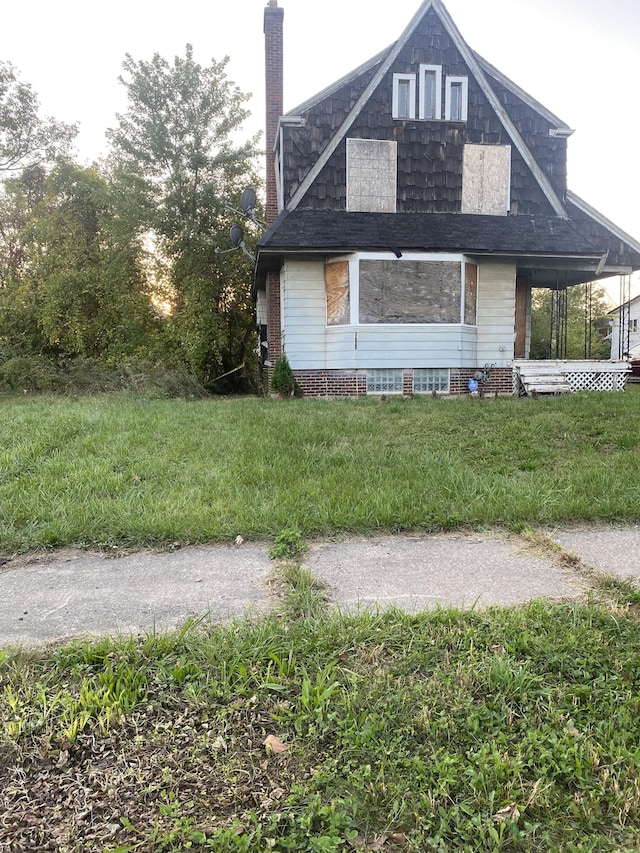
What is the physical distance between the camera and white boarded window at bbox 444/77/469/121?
12227 mm

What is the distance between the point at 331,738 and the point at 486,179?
1339 centimetres

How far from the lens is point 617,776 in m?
1.34

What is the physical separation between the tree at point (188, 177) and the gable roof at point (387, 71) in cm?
559

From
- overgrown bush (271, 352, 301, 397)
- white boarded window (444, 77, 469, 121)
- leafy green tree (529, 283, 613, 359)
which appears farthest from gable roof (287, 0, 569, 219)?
leafy green tree (529, 283, 613, 359)

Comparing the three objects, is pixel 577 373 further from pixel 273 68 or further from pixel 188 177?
pixel 188 177

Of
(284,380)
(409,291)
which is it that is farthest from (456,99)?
(284,380)

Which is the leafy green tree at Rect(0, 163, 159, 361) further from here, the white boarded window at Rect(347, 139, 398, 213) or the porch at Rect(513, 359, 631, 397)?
the porch at Rect(513, 359, 631, 397)

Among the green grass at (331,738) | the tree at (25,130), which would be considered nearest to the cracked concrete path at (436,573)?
the green grass at (331,738)

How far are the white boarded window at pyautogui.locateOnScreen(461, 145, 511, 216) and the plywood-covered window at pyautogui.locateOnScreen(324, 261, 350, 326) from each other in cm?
356

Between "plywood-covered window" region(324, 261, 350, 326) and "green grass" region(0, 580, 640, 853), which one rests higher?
"plywood-covered window" region(324, 261, 350, 326)

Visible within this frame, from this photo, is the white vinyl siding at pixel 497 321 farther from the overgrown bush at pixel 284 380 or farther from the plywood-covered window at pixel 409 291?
the overgrown bush at pixel 284 380

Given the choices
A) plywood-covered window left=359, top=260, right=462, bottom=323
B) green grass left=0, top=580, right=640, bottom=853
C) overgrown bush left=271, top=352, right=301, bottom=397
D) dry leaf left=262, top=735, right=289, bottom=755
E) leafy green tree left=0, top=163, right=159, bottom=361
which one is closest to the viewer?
green grass left=0, top=580, right=640, bottom=853

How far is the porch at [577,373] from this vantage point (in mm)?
11661

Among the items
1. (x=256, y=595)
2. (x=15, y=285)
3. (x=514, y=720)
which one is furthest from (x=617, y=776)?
(x=15, y=285)
